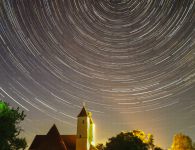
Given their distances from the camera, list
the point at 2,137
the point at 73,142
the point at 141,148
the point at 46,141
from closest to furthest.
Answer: the point at 2,137 < the point at 141,148 < the point at 46,141 < the point at 73,142

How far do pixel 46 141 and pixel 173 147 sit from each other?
998 inches

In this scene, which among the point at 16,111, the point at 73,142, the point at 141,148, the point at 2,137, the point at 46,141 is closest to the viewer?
the point at 2,137

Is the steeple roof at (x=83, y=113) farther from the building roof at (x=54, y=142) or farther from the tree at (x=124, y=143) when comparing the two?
the tree at (x=124, y=143)

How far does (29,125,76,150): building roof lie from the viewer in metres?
51.6

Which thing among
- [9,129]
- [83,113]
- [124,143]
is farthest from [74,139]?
[9,129]

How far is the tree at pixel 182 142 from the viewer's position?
2207 inches

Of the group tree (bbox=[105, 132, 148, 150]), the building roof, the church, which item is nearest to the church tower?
the church

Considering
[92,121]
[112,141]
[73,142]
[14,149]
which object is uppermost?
[92,121]

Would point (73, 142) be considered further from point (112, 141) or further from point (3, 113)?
point (3, 113)

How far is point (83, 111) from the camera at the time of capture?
186 feet

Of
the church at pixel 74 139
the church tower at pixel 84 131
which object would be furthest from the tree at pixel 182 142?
the church tower at pixel 84 131

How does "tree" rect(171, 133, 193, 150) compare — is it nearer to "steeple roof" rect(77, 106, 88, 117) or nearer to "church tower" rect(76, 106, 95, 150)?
"church tower" rect(76, 106, 95, 150)

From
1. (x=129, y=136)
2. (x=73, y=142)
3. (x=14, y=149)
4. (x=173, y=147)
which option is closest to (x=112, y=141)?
(x=129, y=136)

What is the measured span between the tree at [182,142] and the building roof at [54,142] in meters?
20.4
